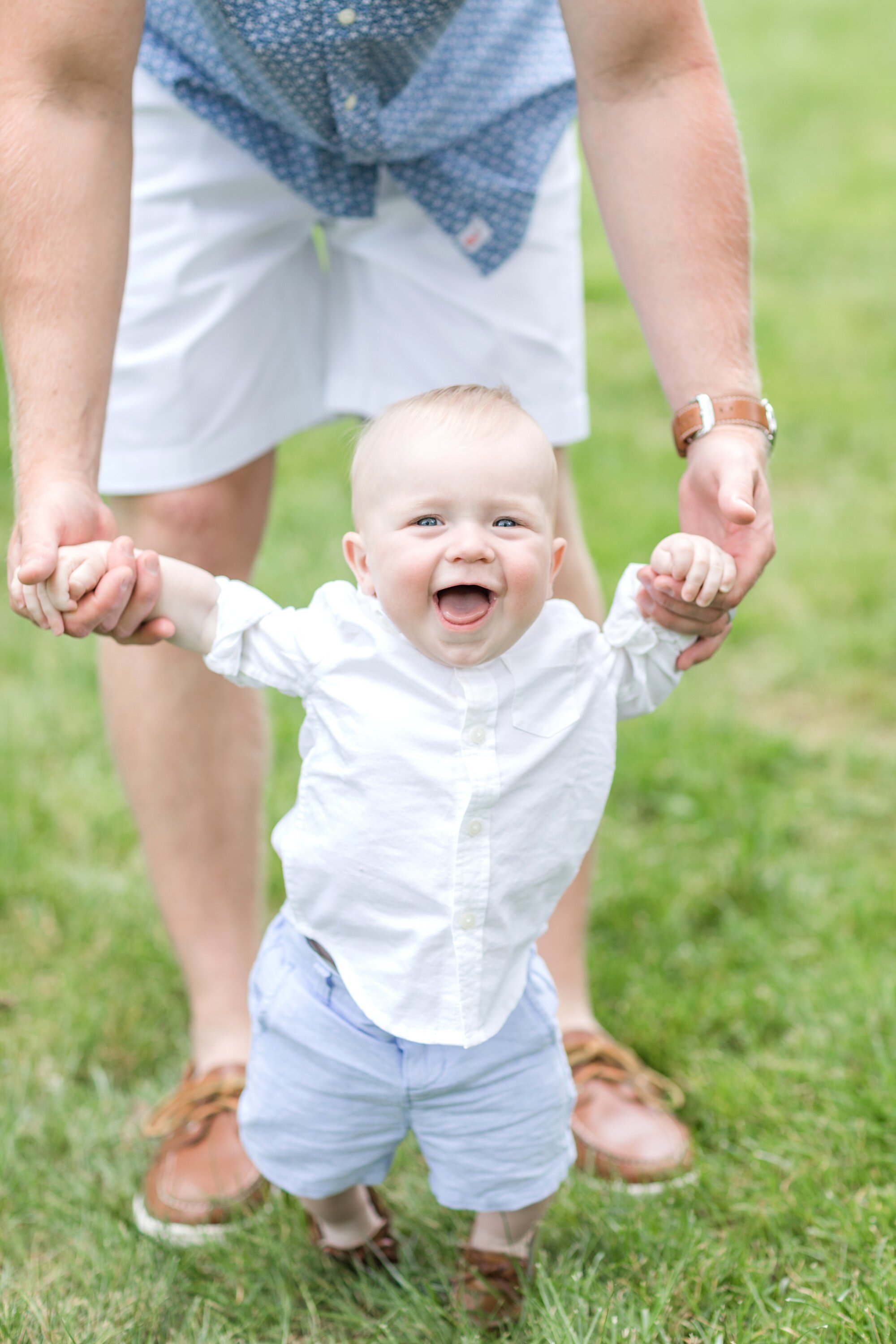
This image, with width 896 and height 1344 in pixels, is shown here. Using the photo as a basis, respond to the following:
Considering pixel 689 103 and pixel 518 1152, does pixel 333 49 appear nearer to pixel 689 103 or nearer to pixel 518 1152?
pixel 689 103

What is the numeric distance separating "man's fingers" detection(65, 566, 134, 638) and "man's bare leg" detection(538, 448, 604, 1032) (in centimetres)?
86

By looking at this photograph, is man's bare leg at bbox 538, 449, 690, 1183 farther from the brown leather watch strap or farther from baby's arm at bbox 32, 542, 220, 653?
baby's arm at bbox 32, 542, 220, 653

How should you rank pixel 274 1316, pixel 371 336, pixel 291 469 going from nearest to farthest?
pixel 274 1316
pixel 371 336
pixel 291 469

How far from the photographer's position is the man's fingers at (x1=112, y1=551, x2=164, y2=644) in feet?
4.75

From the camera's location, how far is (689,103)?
1.64m

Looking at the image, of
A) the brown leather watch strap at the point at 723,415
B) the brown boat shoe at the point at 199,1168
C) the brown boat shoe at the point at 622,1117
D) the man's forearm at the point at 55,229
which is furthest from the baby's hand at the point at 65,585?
the brown boat shoe at the point at 622,1117

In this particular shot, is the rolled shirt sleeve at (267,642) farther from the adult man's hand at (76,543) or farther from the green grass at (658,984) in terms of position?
the green grass at (658,984)

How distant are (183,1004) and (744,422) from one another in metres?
1.39

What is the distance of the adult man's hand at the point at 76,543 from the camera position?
140 centimetres

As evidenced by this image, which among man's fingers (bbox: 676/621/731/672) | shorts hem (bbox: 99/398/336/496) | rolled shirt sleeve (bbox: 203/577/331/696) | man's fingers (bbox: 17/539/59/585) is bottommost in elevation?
shorts hem (bbox: 99/398/336/496)

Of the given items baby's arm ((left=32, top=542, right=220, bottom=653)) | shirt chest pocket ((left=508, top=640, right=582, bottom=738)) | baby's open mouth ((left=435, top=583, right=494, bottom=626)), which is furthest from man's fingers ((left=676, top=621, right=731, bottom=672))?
baby's arm ((left=32, top=542, right=220, bottom=653))

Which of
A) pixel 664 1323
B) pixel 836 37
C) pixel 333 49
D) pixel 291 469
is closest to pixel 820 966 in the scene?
pixel 664 1323

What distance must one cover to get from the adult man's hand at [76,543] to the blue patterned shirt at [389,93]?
1.95 ft

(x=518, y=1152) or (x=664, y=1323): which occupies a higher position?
(x=518, y=1152)
